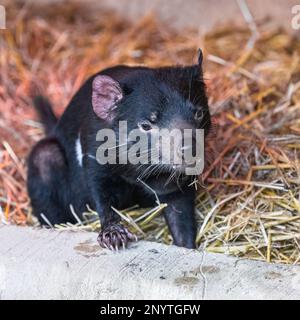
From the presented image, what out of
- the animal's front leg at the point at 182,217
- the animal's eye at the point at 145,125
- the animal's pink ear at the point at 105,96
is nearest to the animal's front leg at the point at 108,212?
the animal's front leg at the point at 182,217

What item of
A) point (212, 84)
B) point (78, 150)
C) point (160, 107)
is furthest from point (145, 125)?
point (212, 84)

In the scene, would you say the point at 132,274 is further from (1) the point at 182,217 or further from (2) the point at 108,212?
(1) the point at 182,217

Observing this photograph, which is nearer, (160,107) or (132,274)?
(132,274)

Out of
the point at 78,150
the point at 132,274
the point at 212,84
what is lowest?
the point at 132,274

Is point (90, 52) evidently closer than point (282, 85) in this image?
No

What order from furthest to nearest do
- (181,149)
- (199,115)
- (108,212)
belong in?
1. (108,212)
2. (199,115)
3. (181,149)

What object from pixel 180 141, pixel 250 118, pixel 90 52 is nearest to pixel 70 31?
pixel 90 52

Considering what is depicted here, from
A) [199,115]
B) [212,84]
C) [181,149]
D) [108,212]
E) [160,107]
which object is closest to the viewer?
[181,149]

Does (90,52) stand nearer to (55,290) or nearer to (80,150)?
(80,150)
